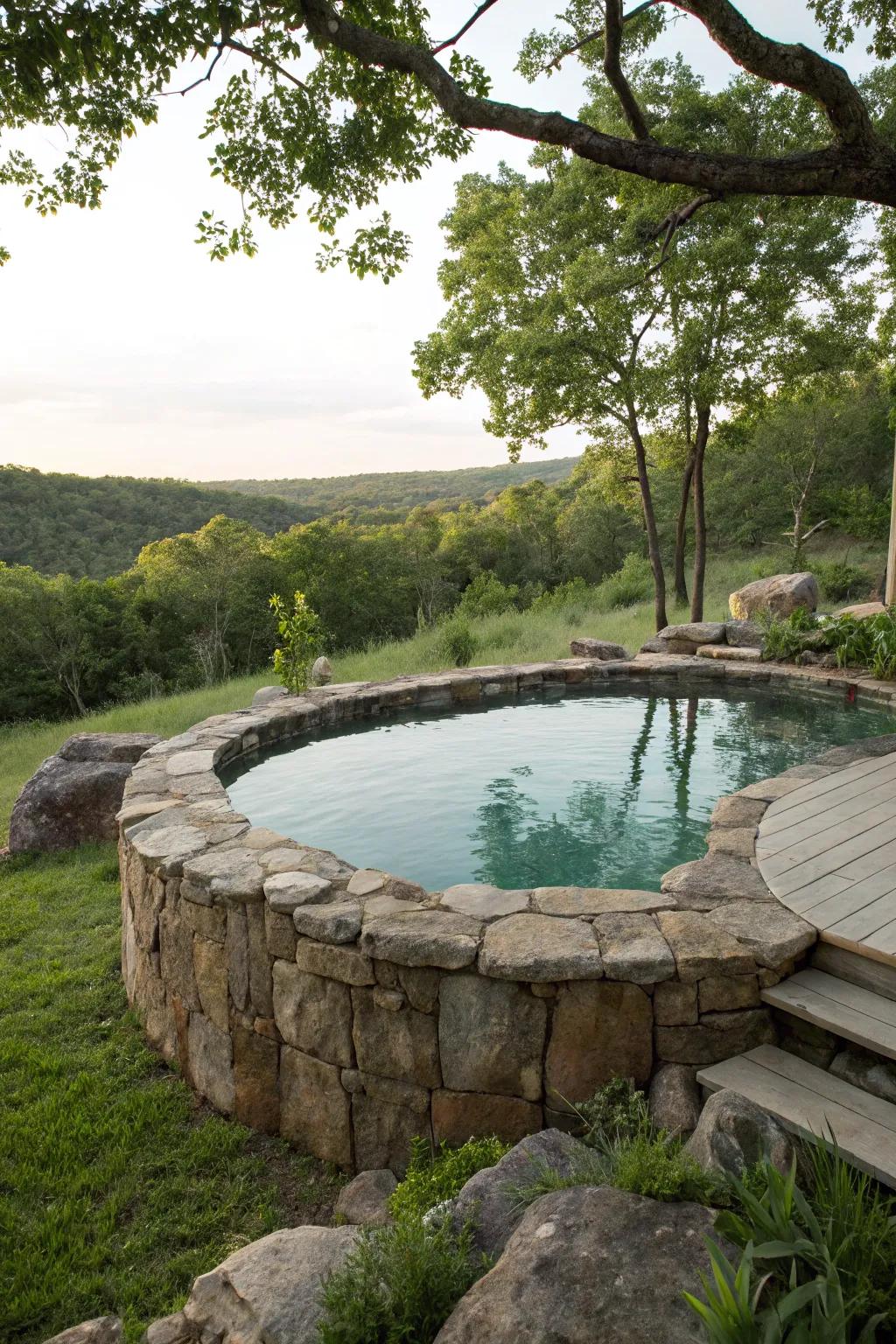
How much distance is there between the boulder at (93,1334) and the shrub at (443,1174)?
72 cm

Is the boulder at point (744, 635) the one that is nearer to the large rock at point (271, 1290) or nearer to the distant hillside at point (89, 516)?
the large rock at point (271, 1290)

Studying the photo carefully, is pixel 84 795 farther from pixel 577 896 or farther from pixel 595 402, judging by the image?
pixel 595 402

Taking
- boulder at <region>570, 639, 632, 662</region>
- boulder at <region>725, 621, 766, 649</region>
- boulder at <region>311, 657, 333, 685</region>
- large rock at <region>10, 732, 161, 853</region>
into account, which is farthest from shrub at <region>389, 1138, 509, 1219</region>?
boulder at <region>725, 621, 766, 649</region>

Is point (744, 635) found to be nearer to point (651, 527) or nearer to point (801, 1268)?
point (651, 527)

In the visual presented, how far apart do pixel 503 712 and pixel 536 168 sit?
9634 millimetres

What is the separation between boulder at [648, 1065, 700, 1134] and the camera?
84.8 inches

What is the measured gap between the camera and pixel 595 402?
11531 mm

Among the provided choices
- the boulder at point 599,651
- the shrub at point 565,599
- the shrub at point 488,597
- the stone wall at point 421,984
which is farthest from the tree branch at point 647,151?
the shrub at point 488,597

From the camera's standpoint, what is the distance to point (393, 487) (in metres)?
45.9

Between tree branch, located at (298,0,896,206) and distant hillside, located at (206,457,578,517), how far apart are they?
88.9ft

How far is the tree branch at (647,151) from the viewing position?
3607mm

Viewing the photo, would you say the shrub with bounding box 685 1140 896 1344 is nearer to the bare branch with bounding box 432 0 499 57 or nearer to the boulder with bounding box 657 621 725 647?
the bare branch with bounding box 432 0 499 57

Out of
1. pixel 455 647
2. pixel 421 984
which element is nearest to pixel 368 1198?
pixel 421 984

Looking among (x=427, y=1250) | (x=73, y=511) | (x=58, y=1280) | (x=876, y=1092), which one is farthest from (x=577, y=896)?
(x=73, y=511)
